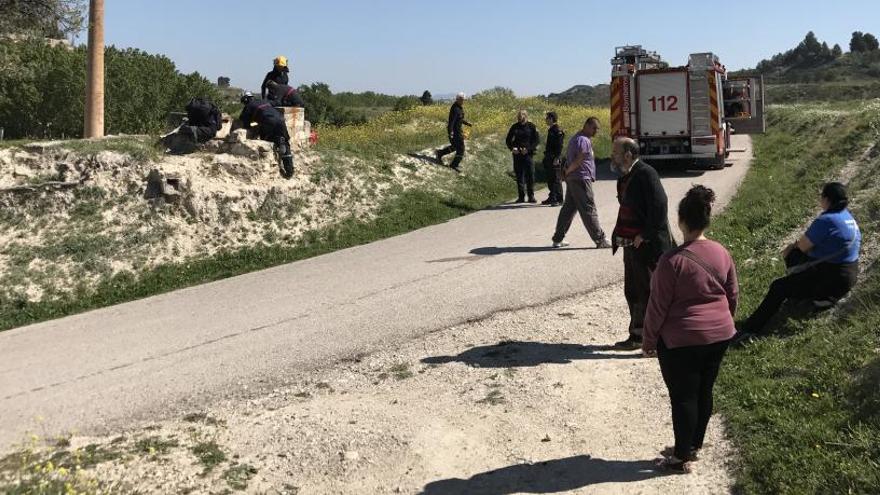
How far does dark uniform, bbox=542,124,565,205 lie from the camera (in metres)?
13.4

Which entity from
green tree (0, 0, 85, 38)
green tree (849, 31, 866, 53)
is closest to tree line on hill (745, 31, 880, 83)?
green tree (849, 31, 866, 53)

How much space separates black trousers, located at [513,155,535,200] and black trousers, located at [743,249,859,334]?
799 centimetres

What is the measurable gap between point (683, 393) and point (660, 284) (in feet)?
2.14

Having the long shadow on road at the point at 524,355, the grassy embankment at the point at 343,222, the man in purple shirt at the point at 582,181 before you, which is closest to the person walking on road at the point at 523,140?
the grassy embankment at the point at 343,222

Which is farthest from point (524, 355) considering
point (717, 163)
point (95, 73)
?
point (717, 163)

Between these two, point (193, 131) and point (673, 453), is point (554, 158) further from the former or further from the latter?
point (673, 453)

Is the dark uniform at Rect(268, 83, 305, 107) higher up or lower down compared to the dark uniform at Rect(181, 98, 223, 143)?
higher up

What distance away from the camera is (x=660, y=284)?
437cm

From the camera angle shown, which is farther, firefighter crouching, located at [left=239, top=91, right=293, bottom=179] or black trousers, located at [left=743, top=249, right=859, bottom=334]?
firefighter crouching, located at [left=239, top=91, right=293, bottom=179]

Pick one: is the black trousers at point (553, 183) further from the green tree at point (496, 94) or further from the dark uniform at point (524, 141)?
the green tree at point (496, 94)

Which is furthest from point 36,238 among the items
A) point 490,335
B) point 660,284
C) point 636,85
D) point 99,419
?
point 636,85

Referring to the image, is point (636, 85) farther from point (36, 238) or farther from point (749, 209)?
point (36, 238)

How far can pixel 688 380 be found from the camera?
4332 mm

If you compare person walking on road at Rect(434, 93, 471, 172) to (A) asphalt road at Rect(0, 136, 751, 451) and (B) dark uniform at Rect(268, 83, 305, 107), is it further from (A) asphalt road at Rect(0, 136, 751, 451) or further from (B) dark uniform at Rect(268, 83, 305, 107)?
(A) asphalt road at Rect(0, 136, 751, 451)
